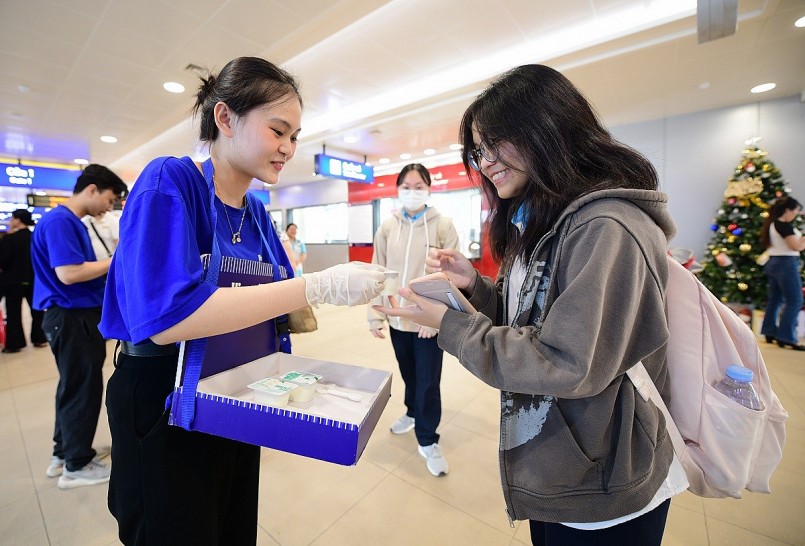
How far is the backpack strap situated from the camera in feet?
2.37

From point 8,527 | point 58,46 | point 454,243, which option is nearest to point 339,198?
point 58,46

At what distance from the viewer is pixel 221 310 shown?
0.73m

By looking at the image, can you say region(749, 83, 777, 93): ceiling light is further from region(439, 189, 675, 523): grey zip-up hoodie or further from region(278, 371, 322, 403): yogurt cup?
region(278, 371, 322, 403): yogurt cup

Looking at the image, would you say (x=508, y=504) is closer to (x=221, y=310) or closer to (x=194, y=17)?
(x=221, y=310)

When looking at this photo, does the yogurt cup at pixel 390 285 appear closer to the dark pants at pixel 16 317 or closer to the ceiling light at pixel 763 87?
the dark pants at pixel 16 317

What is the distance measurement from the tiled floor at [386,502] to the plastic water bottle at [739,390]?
50.8 inches

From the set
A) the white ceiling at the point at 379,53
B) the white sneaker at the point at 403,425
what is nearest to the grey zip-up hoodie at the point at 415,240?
the white sneaker at the point at 403,425

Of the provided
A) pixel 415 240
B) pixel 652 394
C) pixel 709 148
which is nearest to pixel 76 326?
pixel 415 240

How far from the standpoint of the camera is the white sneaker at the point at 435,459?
6.83 ft

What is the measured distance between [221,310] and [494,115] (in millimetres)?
757

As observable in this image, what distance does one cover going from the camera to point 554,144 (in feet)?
2.51

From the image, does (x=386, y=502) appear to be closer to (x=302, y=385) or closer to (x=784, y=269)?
(x=302, y=385)

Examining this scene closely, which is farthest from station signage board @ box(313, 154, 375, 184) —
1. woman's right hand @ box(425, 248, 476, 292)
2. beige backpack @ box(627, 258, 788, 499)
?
beige backpack @ box(627, 258, 788, 499)

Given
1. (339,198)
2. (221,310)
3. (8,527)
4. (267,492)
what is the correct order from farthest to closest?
1. (339,198)
2. (267,492)
3. (8,527)
4. (221,310)
